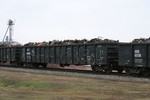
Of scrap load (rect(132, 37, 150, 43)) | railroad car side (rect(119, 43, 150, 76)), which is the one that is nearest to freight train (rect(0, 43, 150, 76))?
railroad car side (rect(119, 43, 150, 76))

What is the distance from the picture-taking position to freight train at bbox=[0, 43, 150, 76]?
20.5 meters

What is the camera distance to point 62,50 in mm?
28828

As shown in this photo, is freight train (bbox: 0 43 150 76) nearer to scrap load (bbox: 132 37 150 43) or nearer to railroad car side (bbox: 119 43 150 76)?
railroad car side (bbox: 119 43 150 76)

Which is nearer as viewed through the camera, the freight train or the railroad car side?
the railroad car side

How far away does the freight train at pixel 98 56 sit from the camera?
20.5 m

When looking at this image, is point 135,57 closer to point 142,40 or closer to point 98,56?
point 142,40

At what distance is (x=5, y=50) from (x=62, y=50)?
1491cm

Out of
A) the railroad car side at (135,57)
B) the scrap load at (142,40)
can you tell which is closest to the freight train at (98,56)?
the railroad car side at (135,57)

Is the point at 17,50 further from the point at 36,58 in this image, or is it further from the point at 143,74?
the point at 143,74

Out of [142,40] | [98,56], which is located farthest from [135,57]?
[98,56]

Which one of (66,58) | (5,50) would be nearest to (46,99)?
(66,58)

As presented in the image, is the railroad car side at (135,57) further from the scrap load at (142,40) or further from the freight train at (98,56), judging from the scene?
the scrap load at (142,40)

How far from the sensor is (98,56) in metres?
24.0

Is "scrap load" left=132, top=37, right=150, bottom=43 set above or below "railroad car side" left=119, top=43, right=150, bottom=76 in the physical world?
above
